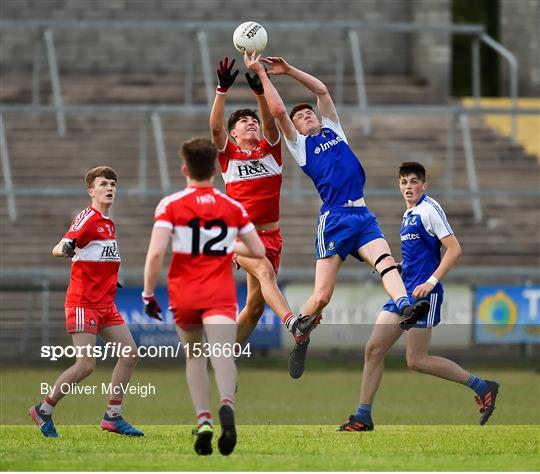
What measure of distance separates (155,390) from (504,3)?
1687 centimetres

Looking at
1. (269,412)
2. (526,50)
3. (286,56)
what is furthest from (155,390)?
(526,50)

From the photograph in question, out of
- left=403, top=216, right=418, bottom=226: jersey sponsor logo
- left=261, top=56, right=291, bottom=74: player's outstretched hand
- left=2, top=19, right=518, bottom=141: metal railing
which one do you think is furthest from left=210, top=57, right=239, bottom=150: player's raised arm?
left=2, top=19, right=518, bottom=141: metal railing

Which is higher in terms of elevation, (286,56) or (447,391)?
(286,56)

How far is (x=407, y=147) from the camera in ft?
87.5

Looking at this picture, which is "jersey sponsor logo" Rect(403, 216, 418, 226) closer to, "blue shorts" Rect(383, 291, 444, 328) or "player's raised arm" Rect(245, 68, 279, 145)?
"blue shorts" Rect(383, 291, 444, 328)

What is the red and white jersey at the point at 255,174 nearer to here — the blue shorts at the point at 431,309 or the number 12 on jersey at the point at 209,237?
the blue shorts at the point at 431,309

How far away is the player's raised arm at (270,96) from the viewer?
39.9ft

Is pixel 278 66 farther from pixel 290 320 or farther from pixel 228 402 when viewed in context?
pixel 228 402

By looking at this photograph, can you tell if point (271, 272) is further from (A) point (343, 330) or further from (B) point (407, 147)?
(B) point (407, 147)

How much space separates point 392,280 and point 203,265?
2.85 metres

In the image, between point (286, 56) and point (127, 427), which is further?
point (286, 56)

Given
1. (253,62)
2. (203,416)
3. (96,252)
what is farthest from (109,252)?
(203,416)

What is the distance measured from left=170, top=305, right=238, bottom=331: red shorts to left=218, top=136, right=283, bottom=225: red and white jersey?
293cm

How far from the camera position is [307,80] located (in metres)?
12.6
